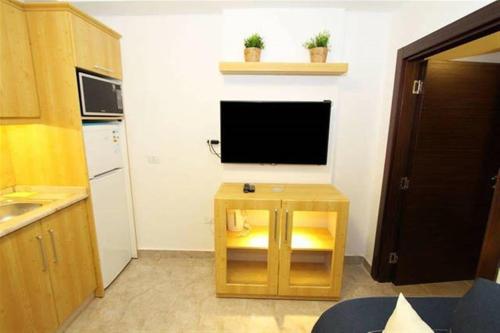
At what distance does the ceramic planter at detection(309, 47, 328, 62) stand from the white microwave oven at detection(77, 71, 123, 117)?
181 cm

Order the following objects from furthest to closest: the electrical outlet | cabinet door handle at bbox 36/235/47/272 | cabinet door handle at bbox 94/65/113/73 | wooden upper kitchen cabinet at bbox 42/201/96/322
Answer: the electrical outlet, cabinet door handle at bbox 94/65/113/73, wooden upper kitchen cabinet at bbox 42/201/96/322, cabinet door handle at bbox 36/235/47/272

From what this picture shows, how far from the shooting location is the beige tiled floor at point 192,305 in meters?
1.91

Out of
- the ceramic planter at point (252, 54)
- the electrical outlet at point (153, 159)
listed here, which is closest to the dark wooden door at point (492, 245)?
the ceramic planter at point (252, 54)

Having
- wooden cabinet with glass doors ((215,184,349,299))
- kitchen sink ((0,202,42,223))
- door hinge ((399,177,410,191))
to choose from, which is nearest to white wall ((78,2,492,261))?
door hinge ((399,177,410,191))

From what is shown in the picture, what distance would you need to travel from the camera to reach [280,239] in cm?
207

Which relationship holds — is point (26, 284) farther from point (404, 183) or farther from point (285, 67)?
point (404, 183)

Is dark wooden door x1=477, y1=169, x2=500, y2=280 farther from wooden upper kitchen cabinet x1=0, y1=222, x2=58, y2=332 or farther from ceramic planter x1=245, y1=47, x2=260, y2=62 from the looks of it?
wooden upper kitchen cabinet x1=0, y1=222, x2=58, y2=332

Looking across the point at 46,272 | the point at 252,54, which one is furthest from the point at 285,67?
the point at 46,272

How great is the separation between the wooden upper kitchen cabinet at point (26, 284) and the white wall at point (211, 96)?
44.8 inches

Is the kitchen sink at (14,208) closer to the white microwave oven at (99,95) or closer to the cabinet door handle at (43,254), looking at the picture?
the cabinet door handle at (43,254)

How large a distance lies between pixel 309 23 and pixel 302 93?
609 millimetres

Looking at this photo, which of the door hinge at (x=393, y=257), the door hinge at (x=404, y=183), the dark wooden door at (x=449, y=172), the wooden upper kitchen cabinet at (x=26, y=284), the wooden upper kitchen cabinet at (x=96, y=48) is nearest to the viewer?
the wooden upper kitchen cabinet at (x=26, y=284)

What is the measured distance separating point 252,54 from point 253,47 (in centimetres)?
6

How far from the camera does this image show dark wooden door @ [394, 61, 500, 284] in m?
2.12
